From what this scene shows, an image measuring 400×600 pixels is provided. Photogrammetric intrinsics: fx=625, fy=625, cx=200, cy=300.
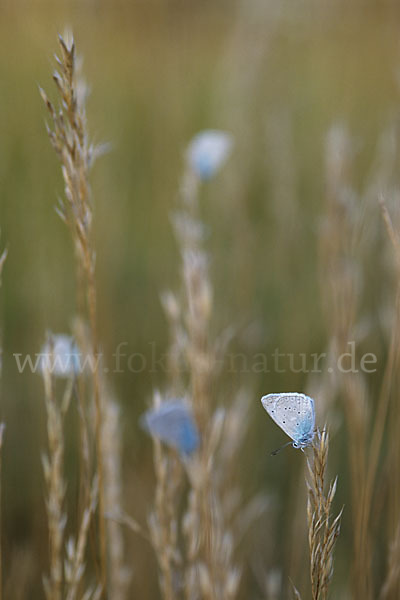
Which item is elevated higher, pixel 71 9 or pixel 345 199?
pixel 71 9

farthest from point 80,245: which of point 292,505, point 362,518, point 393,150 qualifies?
point 292,505

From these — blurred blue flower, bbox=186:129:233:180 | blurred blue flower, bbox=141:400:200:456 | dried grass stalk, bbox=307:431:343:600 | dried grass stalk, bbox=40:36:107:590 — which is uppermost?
blurred blue flower, bbox=186:129:233:180

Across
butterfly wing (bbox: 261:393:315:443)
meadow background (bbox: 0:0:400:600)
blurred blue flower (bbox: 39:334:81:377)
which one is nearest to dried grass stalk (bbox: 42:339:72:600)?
blurred blue flower (bbox: 39:334:81:377)

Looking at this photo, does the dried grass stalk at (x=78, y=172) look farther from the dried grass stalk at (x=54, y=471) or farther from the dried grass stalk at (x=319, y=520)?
the dried grass stalk at (x=319, y=520)

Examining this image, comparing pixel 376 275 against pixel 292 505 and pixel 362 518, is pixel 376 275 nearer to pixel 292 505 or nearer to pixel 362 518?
pixel 292 505

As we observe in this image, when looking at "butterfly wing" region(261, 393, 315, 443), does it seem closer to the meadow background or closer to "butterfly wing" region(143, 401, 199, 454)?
"butterfly wing" region(143, 401, 199, 454)

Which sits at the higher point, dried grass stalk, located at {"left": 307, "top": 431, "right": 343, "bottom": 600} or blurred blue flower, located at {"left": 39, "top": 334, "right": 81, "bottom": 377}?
blurred blue flower, located at {"left": 39, "top": 334, "right": 81, "bottom": 377}
